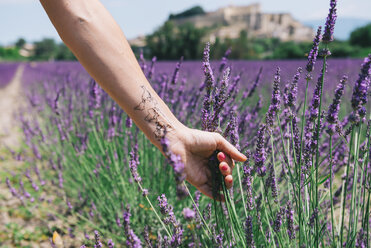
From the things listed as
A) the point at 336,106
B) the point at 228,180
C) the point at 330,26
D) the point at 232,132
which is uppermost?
the point at 330,26

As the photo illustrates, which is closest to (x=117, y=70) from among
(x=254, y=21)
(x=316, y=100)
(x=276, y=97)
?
(x=276, y=97)

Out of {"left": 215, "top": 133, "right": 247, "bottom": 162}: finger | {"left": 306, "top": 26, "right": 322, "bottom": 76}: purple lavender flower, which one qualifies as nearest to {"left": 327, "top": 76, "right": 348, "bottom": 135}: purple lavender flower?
{"left": 306, "top": 26, "right": 322, "bottom": 76}: purple lavender flower

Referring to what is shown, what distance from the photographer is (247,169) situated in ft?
3.12

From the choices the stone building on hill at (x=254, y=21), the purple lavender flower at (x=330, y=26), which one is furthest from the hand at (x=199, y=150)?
the stone building on hill at (x=254, y=21)

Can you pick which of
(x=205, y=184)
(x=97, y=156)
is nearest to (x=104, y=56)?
(x=205, y=184)

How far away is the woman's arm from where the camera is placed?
3.01 ft

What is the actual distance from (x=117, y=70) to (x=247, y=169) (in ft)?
1.83

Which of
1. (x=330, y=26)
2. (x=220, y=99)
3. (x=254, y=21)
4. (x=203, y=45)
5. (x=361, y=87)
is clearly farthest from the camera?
(x=254, y=21)

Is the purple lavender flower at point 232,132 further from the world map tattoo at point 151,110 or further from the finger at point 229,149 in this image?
the world map tattoo at point 151,110

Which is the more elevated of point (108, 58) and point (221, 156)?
point (108, 58)

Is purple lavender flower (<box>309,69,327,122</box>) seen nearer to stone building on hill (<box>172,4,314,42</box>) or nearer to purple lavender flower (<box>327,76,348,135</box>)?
purple lavender flower (<box>327,76,348,135</box>)

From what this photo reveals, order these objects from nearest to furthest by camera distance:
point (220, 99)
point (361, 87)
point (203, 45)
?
point (361, 87), point (220, 99), point (203, 45)

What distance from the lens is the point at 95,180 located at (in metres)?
1.91

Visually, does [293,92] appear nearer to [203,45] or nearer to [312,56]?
[312,56]
